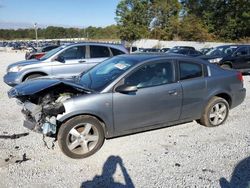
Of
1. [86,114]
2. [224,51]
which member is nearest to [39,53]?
[224,51]

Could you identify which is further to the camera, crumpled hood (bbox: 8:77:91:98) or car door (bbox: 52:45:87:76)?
car door (bbox: 52:45:87:76)

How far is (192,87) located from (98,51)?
4926 mm

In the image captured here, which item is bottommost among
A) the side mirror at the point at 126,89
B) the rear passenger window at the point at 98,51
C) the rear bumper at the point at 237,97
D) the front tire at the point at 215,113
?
the front tire at the point at 215,113

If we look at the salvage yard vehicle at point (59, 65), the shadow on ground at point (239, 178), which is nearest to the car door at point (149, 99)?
the shadow on ground at point (239, 178)

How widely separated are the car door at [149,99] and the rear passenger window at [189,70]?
24cm

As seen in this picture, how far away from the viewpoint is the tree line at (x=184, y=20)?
1822 inches

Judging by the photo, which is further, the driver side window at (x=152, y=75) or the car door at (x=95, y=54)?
the car door at (x=95, y=54)

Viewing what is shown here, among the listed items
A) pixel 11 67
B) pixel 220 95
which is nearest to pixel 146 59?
pixel 220 95

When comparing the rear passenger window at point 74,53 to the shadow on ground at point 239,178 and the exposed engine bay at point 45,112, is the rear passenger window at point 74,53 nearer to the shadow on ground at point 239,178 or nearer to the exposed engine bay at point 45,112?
the exposed engine bay at point 45,112

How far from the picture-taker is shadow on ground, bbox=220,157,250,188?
147 inches

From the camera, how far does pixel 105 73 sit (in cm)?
513

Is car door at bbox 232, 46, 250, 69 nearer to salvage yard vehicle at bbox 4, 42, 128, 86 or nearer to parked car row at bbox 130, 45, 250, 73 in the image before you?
parked car row at bbox 130, 45, 250, 73

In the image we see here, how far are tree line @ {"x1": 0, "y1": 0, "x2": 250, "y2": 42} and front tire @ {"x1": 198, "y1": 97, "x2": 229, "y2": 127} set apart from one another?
3923 cm

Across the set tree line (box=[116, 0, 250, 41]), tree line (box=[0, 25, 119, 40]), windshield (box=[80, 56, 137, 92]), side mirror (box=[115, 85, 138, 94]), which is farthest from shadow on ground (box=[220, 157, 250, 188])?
tree line (box=[0, 25, 119, 40])
